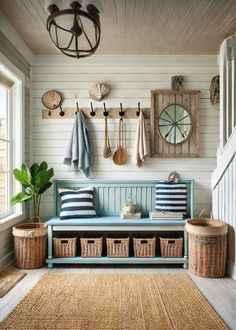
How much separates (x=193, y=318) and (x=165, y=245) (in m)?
1.29

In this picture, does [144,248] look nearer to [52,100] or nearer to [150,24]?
[52,100]

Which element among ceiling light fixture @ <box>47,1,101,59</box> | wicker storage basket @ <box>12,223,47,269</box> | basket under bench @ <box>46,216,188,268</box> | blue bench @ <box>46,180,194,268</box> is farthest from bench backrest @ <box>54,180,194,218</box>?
ceiling light fixture @ <box>47,1,101,59</box>

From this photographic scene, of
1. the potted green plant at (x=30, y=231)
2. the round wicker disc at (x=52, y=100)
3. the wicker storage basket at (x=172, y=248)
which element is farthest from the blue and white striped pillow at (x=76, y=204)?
the round wicker disc at (x=52, y=100)

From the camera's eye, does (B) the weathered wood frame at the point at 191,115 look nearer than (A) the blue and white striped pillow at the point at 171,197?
No

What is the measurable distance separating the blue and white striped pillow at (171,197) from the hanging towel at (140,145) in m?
0.45

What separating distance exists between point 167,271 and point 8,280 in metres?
1.75

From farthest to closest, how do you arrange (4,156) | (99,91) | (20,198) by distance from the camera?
(99,91) < (4,156) < (20,198)

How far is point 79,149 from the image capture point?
4.08m

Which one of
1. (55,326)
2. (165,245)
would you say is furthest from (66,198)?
(55,326)

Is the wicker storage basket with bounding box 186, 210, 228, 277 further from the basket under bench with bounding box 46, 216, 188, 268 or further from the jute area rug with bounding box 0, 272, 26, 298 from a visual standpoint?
the jute area rug with bounding box 0, 272, 26, 298

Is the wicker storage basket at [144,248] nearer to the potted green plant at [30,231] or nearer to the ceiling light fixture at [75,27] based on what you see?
the potted green plant at [30,231]

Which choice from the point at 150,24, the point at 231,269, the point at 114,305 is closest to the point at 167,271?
the point at 231,269

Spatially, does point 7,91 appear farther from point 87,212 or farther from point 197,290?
point 197,290

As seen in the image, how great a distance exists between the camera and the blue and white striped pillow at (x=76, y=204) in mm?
3877
